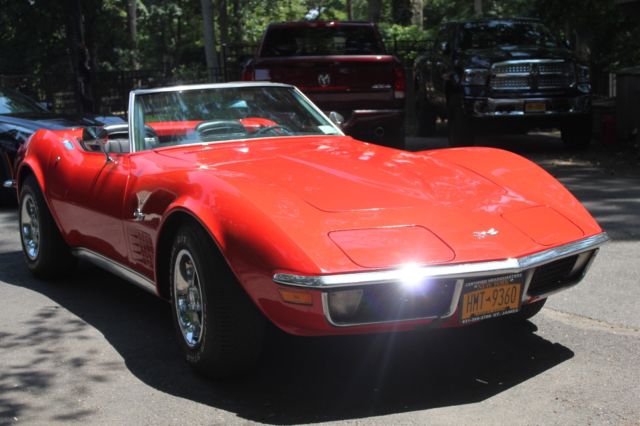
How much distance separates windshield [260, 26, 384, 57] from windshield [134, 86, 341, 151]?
6.46 metres

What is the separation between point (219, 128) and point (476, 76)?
24.3 ft

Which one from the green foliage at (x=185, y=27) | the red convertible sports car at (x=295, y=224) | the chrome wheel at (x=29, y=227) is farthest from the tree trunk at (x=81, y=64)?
the red convertible sports car at (x=295, y=224)

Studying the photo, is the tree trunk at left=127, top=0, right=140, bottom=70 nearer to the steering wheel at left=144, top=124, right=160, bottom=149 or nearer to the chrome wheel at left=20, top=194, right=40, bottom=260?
the chrome wheel at left=20, top=194, right=40, bottom=260

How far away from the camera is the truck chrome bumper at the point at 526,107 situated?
1191 centimetres

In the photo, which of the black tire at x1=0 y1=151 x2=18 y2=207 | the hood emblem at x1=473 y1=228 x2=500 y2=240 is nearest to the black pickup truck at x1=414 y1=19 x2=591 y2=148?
the black tire at x1=0 y1=151 x2=18 y2=207

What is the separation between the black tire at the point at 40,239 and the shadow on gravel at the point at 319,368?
2.80ft

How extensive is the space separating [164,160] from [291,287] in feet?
5.39

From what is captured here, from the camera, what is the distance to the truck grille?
39.2ft

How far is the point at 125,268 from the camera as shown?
5.09 m

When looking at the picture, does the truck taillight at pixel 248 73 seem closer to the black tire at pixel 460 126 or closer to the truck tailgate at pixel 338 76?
the truck tailgate at pixel 338 76

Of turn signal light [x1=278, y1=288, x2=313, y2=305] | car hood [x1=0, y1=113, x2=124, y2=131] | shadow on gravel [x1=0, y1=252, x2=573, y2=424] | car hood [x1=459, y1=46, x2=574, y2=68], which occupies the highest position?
car hood [x1=459, y1=46, x2=574, y2=68]

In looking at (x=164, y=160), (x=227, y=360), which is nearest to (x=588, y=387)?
(x=227, y=360)

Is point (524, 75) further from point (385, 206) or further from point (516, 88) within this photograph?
point (385, 206)

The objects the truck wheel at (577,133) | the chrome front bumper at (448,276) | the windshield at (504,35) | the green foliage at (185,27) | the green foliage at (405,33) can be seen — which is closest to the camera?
the chrome front bumper at (448,276)
